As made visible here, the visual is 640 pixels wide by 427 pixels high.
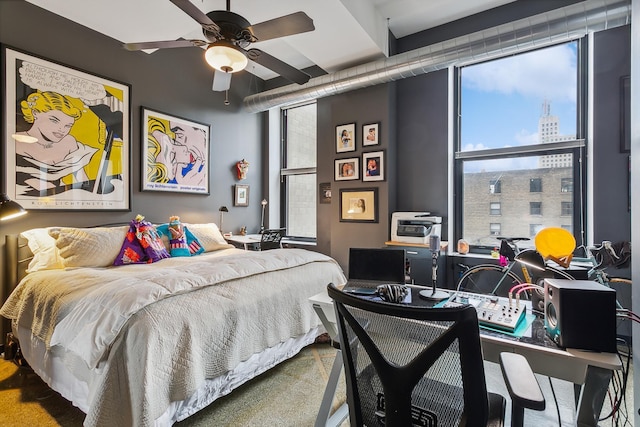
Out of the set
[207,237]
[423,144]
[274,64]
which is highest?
[274,64]

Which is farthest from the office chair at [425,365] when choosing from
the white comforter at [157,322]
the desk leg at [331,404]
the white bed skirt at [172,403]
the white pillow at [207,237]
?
the white pillow at [207,237]

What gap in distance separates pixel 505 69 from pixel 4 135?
519 centimetres

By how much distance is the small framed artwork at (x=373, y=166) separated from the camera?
4078 millimetres

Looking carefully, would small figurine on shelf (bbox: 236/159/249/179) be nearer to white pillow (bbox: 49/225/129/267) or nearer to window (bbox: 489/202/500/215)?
white pillow (bbox: 49/225/129/267)

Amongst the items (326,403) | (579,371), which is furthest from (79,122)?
(579,371)

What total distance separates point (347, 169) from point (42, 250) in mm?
3374

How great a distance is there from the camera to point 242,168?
16.0 ft

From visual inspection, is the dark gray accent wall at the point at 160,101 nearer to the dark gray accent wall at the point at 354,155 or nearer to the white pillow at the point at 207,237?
the white pillow at the point at 207,237

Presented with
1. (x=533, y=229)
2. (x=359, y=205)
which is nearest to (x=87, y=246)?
(x=359, y=205)

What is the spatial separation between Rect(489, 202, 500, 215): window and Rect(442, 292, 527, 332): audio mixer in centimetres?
247

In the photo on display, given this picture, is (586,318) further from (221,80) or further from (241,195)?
(241,195)

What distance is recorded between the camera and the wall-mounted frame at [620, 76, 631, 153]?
2904mm

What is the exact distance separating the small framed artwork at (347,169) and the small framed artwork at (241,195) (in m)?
1.55

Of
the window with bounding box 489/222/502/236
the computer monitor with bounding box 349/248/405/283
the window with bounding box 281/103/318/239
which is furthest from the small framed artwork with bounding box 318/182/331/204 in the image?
the computer monitor with bounding box 349/248/405/283
